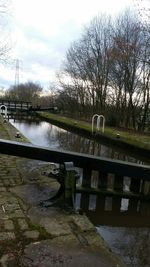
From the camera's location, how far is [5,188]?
397cm

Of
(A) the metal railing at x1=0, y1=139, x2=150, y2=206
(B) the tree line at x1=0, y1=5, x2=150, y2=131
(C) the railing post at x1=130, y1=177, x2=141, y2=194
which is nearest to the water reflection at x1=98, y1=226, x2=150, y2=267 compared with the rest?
(A) the metal railing at x1=0, y1=139, x2=150, y2=206

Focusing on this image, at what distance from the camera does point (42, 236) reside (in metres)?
2.65

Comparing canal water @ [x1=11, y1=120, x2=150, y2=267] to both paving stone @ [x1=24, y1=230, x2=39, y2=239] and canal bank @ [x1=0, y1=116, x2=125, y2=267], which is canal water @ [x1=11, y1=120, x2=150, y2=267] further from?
paving stone @ [x1=24, y1=230, x2=39, y2=239]

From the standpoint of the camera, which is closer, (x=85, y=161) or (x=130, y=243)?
(x=130, y=243)

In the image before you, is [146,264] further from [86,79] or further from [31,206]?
[86,79]

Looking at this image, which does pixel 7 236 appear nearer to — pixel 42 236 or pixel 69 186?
pixel 42 236

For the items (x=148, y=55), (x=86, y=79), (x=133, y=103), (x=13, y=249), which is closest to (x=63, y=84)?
(x=86, y=79)

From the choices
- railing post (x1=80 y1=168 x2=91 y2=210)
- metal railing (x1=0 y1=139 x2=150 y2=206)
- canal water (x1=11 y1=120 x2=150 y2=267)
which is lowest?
canal water (x1=11 y1=120 x2=150 y2=267)

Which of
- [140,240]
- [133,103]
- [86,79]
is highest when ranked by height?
[86,79]

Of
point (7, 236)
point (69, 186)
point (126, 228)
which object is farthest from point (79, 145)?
point (7, 236)

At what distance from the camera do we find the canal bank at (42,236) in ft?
7.50

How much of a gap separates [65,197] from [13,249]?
3.93ft

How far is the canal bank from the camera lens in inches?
90.0

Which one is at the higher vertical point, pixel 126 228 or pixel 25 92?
pixel 25 92
